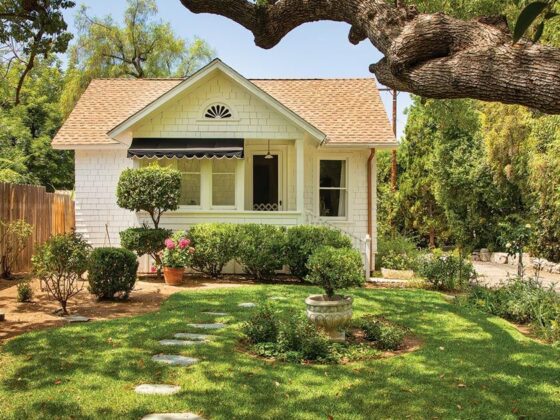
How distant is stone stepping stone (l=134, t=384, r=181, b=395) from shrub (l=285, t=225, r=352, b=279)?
7511 millimetres

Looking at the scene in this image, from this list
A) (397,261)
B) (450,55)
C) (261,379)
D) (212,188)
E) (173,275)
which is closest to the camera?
(450,55)

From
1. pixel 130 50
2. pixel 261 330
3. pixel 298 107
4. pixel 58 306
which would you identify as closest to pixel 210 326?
pixel 261 330

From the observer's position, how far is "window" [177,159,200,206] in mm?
14547

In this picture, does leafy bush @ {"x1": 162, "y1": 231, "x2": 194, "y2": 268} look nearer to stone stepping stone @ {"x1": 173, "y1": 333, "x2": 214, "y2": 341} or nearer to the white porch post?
the white porch post

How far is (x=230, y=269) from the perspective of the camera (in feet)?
44.9

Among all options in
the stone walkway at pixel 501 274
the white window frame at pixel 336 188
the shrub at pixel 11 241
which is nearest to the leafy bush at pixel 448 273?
the stone walkway at pixel 501 274

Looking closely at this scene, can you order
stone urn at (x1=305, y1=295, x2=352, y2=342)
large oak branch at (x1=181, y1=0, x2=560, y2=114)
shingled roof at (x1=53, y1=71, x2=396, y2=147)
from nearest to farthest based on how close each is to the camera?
large oak branch at (x1=181, y1=0, x2=560, y2=114), stone urn at (x1=305, y1=295, x2=352, y2=342), shingled roof at (x1=53, y1=71, x2=396, y2=147)

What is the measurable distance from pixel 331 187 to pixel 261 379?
10.4 metres

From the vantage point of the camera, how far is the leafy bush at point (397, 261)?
14.9m

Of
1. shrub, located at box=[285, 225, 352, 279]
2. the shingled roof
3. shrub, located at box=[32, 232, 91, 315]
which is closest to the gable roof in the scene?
the shingled roof

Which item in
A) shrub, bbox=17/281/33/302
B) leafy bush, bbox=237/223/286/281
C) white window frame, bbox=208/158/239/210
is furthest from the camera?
white window frame, bbox=208/158/239/210

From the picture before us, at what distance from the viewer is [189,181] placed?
14.6 meters

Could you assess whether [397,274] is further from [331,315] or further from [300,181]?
[331,315]

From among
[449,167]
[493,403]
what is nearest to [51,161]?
[449,167]
